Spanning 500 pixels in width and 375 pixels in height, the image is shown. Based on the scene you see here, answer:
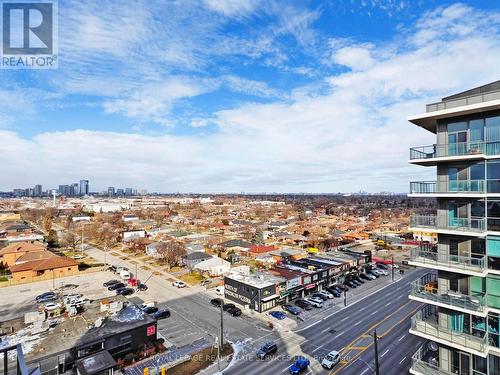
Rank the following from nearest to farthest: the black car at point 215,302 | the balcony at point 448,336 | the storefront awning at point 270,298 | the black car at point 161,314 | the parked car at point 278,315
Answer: the balcony at point 448,336, the parked car at point 278,315, the black car at point 161,314, the storefront awning at point 270,298, the black car at point 215,302

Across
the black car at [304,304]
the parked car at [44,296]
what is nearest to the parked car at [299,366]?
the black car at [304,304]

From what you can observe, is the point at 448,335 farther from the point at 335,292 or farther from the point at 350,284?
the point at 350,284

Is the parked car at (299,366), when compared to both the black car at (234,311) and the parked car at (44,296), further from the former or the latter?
the parked car at (44,296)

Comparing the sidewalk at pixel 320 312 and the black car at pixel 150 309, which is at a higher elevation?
the black car at pixel 150 309

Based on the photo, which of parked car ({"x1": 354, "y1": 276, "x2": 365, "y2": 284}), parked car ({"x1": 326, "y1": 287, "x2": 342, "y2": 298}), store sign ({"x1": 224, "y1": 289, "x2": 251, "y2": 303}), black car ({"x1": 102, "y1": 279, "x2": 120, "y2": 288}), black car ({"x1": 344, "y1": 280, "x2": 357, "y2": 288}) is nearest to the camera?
store sign ({"x1": 224, "y1": 289, "x2": 251, "y2": 303})

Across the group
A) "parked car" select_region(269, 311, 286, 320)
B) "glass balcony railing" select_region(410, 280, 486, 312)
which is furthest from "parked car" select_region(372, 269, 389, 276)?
"glass balcony railing" select_region(410, 280, 486, 312)

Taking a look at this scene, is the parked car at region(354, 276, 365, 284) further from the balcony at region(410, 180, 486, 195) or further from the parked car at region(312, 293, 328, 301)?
the balcony at region(410, 180, 486, 195)

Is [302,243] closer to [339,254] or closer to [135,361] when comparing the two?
[339,254]

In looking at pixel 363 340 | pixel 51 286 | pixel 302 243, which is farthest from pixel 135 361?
pixel 302 243
